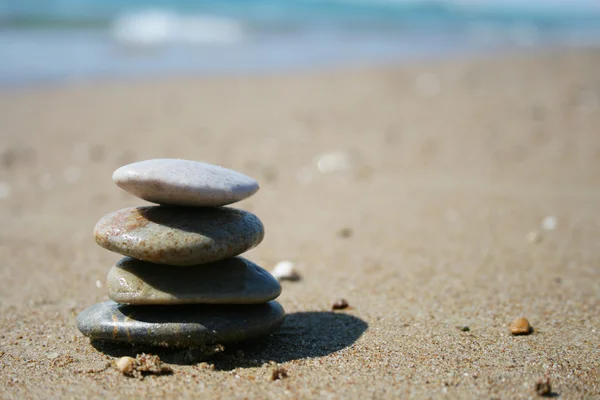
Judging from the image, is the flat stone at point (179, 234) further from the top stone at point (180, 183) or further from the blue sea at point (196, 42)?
the blue sea at point (196, 42)

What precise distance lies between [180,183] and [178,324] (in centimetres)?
65

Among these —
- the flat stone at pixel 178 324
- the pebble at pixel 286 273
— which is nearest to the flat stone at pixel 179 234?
the flat stone at pixel 178 324

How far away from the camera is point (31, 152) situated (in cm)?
759

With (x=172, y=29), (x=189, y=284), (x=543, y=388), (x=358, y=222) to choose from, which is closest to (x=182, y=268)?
(x=189, y=284)

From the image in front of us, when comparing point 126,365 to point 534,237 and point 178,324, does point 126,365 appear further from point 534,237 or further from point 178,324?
point 534,237

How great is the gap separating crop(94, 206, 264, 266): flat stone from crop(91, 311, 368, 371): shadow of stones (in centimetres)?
44

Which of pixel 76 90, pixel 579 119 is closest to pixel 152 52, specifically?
pixel 76 90

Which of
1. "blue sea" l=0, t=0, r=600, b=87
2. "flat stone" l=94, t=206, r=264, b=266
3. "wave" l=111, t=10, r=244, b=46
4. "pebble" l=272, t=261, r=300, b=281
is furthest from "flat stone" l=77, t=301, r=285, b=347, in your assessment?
"wave" l=111, t=10, r=244, b=46

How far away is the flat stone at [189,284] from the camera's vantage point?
10.1 feet

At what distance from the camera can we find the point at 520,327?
3.36 meters

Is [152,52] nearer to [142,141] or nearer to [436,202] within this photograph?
[142,141]

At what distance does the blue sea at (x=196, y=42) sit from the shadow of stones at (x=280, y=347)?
9220 mm

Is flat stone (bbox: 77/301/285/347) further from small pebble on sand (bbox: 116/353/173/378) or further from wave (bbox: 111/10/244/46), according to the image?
wave (bbox: 111/10/244/46)

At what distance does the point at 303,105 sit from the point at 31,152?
3.88 metres
